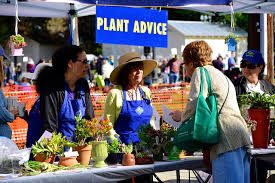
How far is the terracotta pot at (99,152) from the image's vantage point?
12.4ft

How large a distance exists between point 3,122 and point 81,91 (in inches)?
36.8

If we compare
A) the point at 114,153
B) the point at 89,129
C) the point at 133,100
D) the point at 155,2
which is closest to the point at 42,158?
the point at 89,129

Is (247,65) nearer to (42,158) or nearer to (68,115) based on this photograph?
(68,115)

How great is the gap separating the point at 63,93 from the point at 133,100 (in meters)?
0.83

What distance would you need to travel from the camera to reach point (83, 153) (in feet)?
12.5

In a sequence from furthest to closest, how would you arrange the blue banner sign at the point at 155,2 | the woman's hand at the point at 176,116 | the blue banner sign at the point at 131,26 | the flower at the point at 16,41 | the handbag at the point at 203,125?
the blue banner sign at the point at 131,26, the flower at the point at 16,41, the blue banner sign at the point at 155,2, the woman's hand at the point at 176,116, the handbag at the point at 203,125

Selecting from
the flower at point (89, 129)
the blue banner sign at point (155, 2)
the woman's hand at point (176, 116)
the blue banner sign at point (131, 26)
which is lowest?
the flower at point (89, 129)

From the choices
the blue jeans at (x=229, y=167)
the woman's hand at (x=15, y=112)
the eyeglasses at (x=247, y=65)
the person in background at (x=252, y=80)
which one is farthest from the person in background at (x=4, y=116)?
the eyeglasses at (x=247, y=65)

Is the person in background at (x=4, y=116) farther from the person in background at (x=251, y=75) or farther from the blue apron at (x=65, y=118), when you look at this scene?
the person in background at (x=251, y=75)

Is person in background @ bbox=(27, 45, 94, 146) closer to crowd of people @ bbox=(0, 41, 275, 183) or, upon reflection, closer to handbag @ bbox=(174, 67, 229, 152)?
crowd of people @ bbox=(0, 41, 275, 183)

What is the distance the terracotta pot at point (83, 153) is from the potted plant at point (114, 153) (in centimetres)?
21

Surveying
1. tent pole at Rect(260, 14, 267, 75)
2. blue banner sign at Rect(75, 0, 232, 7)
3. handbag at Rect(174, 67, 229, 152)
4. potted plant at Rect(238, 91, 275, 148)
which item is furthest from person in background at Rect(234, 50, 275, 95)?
tent pole at Rect(260, 14, 267, 75)

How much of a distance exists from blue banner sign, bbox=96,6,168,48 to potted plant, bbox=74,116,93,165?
217 cm

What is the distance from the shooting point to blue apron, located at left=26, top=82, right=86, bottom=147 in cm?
409
